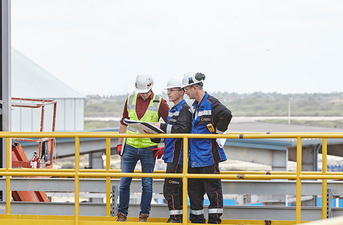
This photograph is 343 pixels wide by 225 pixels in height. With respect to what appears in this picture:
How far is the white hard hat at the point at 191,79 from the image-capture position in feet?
17.3

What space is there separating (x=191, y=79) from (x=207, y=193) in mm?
1213

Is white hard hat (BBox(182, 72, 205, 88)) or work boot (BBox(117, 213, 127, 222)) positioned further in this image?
work boot (BBox(117, 213, 127, 222))

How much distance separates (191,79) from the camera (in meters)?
5.26

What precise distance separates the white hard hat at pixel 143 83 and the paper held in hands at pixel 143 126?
54 cm

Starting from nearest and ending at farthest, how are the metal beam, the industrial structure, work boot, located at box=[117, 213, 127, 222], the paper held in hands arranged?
1. the paper held in hands
2. the industrial structure
3. work boot, located at box=[117, 213, 127, 222]
4. the metal beam

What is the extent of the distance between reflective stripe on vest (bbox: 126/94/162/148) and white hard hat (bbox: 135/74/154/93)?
5.9 inches

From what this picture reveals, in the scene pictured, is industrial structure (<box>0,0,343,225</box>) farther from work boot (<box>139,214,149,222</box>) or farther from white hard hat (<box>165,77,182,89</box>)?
white hard hat (<box>165,77,182,89</box>)

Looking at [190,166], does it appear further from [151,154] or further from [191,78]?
[191,78]

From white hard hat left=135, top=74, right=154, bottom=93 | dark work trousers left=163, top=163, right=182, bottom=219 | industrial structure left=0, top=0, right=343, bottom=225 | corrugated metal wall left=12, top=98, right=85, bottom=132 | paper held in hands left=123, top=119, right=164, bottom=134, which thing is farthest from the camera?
corrugated metal wall left=12, top=98, right=85, bottom=132

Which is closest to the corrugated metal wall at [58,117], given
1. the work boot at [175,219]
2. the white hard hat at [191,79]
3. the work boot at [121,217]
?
the work boot at [121,217]

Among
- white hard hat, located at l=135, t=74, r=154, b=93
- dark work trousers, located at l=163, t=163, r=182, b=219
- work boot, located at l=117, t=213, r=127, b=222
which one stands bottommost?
work boot, located at l=117, t=213, r=127, b=222

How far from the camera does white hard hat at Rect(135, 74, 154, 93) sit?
5613 millimetres

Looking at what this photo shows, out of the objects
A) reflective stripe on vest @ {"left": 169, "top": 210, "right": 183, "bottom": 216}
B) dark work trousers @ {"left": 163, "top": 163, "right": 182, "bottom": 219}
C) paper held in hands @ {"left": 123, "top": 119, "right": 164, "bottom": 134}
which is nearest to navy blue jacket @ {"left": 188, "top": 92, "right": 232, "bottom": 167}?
dark work trousers @ {"left": 163, "top": 163, "right": 182, "bottom": 219}

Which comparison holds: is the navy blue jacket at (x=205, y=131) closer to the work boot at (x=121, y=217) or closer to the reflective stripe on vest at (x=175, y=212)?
the reflective stripe on vest at (x=175, y=212)
